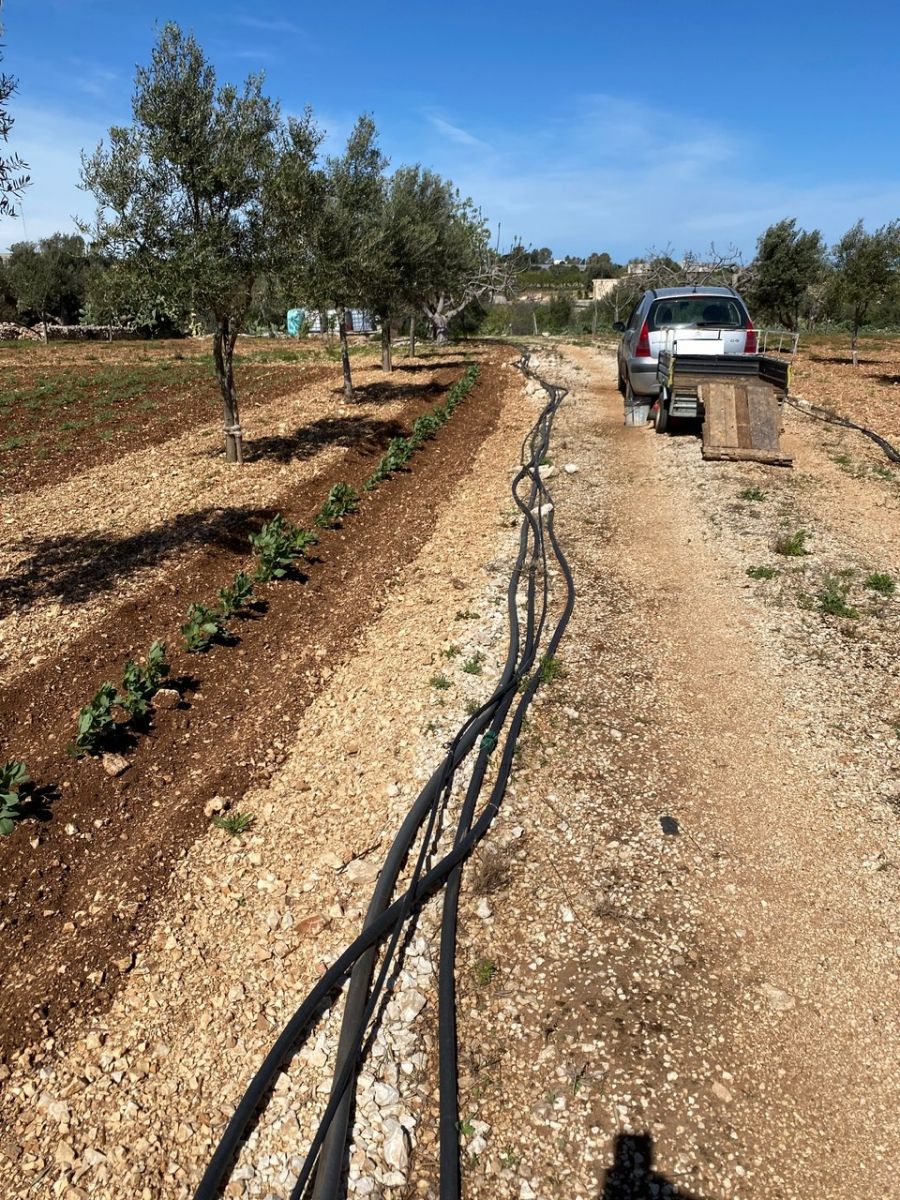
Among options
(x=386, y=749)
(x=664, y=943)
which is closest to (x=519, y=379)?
(x=386, y=749)

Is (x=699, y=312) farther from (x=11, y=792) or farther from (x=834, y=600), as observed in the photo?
(x=11, y=792)

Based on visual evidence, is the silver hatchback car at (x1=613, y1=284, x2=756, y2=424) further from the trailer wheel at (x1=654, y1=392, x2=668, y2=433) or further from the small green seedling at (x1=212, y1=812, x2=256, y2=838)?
the small green seedling at (x1=212, y1=812, x2=256, y2=838)

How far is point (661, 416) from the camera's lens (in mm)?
15406

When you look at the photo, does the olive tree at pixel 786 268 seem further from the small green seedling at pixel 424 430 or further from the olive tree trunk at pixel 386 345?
the small green seedling at pixel 424 430

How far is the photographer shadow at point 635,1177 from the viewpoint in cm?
301

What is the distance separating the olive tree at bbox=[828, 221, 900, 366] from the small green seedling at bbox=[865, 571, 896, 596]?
24082 millimetres

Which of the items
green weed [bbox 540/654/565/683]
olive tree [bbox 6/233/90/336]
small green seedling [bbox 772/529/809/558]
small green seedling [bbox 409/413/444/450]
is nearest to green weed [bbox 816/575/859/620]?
small green seedling [bbox 772/529/809/558]

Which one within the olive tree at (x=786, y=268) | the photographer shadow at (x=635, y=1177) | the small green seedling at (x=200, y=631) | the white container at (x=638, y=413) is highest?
the olive tree at (x=786, y=268)

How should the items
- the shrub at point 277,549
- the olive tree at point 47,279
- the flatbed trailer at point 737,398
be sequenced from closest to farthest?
the shrub at point 277,549 → the flatbed trailer at point 737,398 → the olive tree at point 47,279

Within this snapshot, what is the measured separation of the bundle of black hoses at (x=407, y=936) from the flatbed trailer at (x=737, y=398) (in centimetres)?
768

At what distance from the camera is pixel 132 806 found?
5383 mm

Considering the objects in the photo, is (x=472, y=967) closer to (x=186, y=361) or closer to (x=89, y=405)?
(x=89, y=405)

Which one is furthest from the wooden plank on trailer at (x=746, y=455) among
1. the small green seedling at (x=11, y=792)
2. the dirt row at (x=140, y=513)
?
the small green seedling at (x=11, y=792)

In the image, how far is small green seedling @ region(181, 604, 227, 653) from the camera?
7277 millimetres
